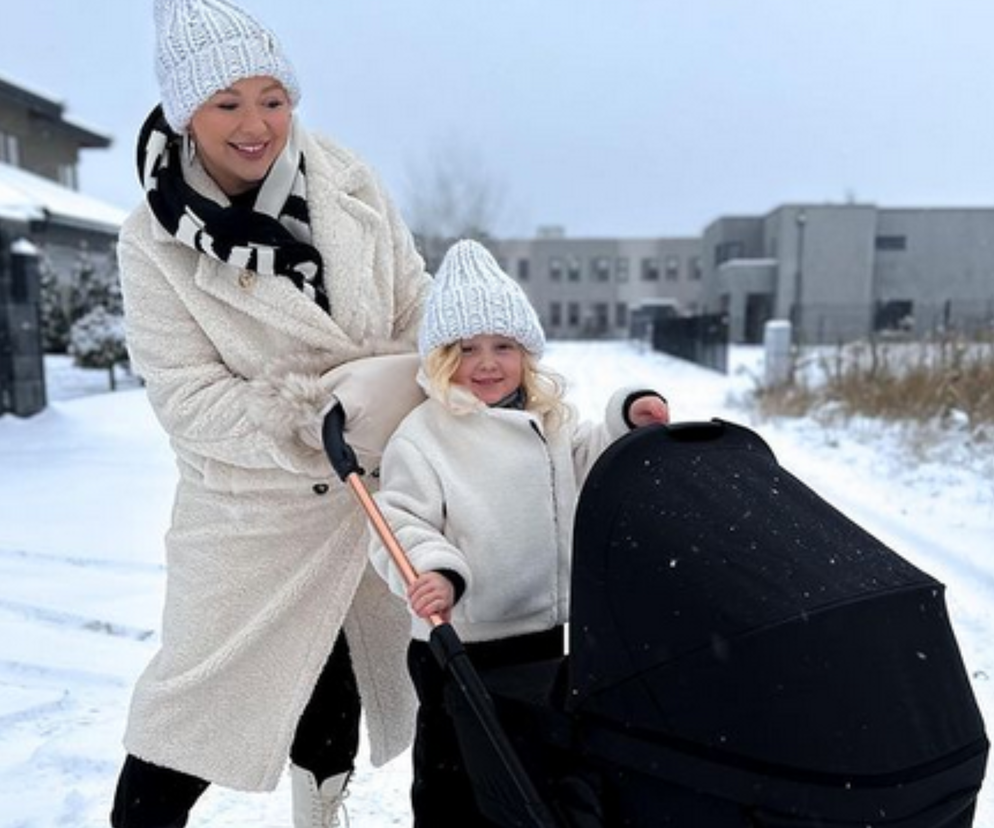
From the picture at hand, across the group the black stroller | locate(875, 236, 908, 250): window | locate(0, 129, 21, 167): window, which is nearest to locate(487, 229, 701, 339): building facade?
locate(875, 236, 908, 250): window

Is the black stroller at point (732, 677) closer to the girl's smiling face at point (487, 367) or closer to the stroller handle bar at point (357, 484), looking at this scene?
the stroller handle bar at point (357, 484)

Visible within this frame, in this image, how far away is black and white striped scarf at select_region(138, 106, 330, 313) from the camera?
196 centimetres

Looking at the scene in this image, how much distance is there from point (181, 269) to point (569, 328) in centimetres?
6771

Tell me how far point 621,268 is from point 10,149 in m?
51.3

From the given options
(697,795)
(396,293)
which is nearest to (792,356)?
(396,293)

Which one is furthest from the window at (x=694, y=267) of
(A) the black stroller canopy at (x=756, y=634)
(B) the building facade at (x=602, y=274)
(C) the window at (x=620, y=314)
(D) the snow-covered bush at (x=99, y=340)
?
(A) the black stroller canopy at (x=756, y=634)

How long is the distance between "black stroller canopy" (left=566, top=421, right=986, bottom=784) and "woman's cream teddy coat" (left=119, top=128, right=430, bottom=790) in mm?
814

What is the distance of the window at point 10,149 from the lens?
25.0 metres

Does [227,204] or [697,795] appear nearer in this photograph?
[697,795]

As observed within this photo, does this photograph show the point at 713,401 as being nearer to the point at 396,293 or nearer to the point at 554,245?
the point at 396,293

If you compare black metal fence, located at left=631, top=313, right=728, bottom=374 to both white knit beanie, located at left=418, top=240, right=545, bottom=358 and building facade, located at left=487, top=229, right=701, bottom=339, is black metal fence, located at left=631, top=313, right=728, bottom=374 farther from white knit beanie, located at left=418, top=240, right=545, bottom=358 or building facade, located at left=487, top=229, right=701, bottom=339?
building facade, located at left=487, top=229, right=701, bottom=339

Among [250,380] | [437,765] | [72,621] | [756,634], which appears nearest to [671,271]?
[72,621]

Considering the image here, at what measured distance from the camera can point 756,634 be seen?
1240mm

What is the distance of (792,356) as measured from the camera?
43.9ft
